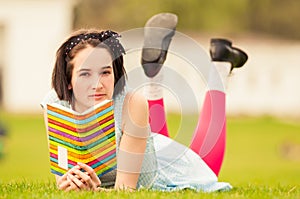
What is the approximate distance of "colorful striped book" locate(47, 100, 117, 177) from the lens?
2998 millimetres

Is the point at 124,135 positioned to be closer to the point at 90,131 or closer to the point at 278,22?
the point at 90,131

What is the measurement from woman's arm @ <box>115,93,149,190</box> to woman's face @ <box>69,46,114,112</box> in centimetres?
11

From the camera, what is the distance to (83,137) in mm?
3002

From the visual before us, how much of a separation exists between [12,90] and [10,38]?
1148mm

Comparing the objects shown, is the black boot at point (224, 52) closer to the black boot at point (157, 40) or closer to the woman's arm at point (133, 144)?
the black boot at point (157, 40)

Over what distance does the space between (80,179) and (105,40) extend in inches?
21.5

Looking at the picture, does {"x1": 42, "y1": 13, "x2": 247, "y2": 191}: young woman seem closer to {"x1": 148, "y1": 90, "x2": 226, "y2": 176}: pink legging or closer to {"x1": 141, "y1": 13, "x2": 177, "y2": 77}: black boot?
{"x1": 148, "y1": 90, "x2": 226, "y2": 176}: pink legging

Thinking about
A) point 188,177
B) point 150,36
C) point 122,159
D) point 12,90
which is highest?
point 150,36

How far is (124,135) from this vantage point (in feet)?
10.0

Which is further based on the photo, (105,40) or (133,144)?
(105,40)

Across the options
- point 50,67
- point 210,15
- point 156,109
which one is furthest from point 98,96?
point 210,15

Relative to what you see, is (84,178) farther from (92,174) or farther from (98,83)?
(98,83)

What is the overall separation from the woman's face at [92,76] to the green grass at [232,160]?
0.37 m

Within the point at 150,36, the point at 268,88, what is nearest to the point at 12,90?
the point at 268,88
